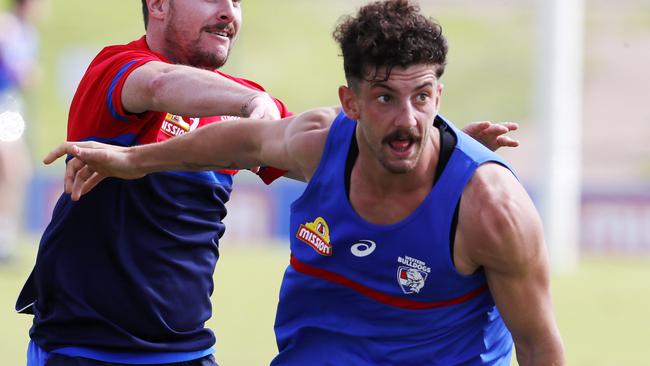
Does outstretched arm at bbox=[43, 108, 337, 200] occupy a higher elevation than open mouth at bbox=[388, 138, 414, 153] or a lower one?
lower

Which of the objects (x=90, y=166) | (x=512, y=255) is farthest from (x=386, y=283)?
(x=90, y=166)

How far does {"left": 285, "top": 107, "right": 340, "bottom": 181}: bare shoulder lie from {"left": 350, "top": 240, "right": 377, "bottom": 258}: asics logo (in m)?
0.29

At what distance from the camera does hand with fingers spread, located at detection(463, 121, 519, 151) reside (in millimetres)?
4684

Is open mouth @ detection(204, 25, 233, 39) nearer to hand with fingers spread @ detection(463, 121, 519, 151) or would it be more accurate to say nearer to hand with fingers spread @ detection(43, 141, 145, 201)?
→ hand with fingers spread @ detection(43, 141, 145, 201)

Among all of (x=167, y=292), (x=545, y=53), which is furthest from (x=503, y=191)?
(x=545, y=53)

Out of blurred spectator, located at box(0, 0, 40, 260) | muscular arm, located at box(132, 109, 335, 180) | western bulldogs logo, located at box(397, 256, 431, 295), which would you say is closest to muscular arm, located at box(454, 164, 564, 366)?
western bulldogs logo, located at box(397, 256, 431, 295)

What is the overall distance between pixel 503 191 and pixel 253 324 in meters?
6.22

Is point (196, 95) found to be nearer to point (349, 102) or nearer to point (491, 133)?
point (349, 102)

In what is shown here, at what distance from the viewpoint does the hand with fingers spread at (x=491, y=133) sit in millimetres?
4684

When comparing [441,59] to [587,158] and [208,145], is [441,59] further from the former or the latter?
[587,158]

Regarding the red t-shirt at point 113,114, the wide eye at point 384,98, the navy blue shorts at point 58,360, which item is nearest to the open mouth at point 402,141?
the wide eye at point 384,98

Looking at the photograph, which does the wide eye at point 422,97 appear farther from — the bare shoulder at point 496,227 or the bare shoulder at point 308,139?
the bare shoulder at point 308,139

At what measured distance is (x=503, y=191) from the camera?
156 inches

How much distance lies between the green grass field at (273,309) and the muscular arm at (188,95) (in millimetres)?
4014
